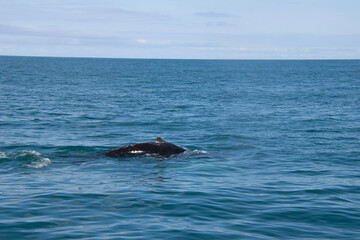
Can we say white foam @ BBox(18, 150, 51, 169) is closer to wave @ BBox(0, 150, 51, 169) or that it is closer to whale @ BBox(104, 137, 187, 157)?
wave @ BBox(0, 150, 51, 169)

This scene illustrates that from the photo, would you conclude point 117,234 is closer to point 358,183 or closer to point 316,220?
point 316,220

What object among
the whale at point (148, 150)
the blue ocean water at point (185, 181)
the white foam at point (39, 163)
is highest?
the whale at point (148, 150)

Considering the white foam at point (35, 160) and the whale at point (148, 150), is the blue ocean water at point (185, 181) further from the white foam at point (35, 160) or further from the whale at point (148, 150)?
the whale at point (148, 150)

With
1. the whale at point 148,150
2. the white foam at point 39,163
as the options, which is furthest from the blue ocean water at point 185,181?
the whale at point 148,150

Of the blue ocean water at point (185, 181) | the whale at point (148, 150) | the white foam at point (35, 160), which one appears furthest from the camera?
the whale at point (148, 150)

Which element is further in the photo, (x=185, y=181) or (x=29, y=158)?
(x=29, y=158)

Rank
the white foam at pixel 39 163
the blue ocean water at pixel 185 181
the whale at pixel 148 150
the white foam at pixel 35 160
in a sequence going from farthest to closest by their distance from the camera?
the whale at pixel 148 150, the white foam at pixel 35 160, the white foam at pixel 39 163, the blue ocean water at pixel 185 181

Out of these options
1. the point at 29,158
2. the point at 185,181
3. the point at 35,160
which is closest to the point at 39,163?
the point at 35,160

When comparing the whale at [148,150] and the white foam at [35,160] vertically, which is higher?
the whale at [148,150]

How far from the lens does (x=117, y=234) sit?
987 centimetres

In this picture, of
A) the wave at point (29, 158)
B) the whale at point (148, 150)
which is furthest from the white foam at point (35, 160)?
the whale at point (148, 150)

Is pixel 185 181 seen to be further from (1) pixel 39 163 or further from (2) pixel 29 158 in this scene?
(2) pixel 29 158

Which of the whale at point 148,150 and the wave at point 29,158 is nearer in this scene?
the wave at point 29,158

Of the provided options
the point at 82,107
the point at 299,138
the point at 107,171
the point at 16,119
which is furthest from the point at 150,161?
the point at 82,107
